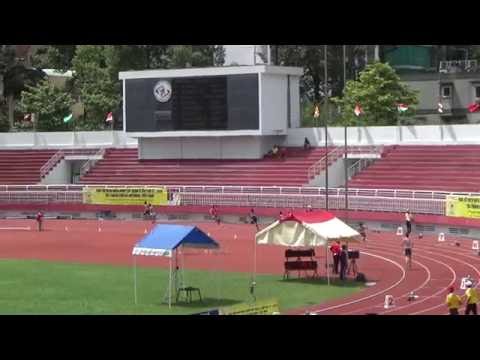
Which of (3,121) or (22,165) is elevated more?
(3,121)

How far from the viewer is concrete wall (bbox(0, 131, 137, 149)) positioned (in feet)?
212

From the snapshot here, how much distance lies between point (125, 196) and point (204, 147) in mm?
7338

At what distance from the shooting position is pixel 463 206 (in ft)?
137

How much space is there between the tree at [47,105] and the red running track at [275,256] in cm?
2641

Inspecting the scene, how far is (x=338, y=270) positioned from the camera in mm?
29484

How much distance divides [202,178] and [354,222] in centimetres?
1336

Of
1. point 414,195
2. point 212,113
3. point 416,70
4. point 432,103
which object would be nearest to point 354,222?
point 414,195

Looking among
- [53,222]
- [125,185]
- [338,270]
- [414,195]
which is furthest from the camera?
[125,185]

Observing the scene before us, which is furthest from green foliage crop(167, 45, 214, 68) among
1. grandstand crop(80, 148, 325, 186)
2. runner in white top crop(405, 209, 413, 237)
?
runner in white top crop(405, 209, 413, 237)

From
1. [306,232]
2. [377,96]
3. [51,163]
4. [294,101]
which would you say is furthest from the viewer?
[377,96]

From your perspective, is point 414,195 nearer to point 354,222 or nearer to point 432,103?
point 354,222

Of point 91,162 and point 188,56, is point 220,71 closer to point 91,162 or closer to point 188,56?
point 91,162

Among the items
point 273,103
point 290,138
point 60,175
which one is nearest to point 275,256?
point 273,103
